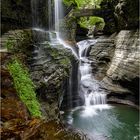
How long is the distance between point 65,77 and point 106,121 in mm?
A: 3482

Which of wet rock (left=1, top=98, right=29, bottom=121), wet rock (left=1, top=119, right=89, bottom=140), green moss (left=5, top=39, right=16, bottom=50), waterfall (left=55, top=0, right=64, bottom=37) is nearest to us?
wet rock (left=1, top=119, right=89, bottom=140)

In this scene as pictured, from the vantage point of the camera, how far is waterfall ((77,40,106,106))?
16.0 meters

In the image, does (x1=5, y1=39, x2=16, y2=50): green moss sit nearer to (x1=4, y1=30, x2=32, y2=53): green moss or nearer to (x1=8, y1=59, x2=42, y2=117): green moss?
(x1=4, y1=30, x2=32, y2=53): green moss

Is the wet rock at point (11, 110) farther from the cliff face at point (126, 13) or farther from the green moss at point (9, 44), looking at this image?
the cliff face at point (126, 13)

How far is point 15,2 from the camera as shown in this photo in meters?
11.2

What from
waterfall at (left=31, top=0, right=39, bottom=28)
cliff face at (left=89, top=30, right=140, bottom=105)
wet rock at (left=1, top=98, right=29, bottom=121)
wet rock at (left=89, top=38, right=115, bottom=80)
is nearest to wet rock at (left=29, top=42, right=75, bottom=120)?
waterfall at (left=31, top=0, right=39, bottom=28)

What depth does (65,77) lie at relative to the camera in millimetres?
12328

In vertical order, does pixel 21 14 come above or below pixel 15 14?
above

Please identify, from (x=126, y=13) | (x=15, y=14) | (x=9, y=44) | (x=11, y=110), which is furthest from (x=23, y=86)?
(x=126, y=13)

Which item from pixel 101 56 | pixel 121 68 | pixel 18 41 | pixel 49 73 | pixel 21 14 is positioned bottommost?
pixel 49 73

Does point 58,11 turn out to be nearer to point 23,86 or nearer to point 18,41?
point 18,41

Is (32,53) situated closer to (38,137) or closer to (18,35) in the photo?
(18,35)

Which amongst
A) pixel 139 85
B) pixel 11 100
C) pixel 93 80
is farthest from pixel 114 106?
pixel 11 100

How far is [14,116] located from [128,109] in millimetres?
11105
